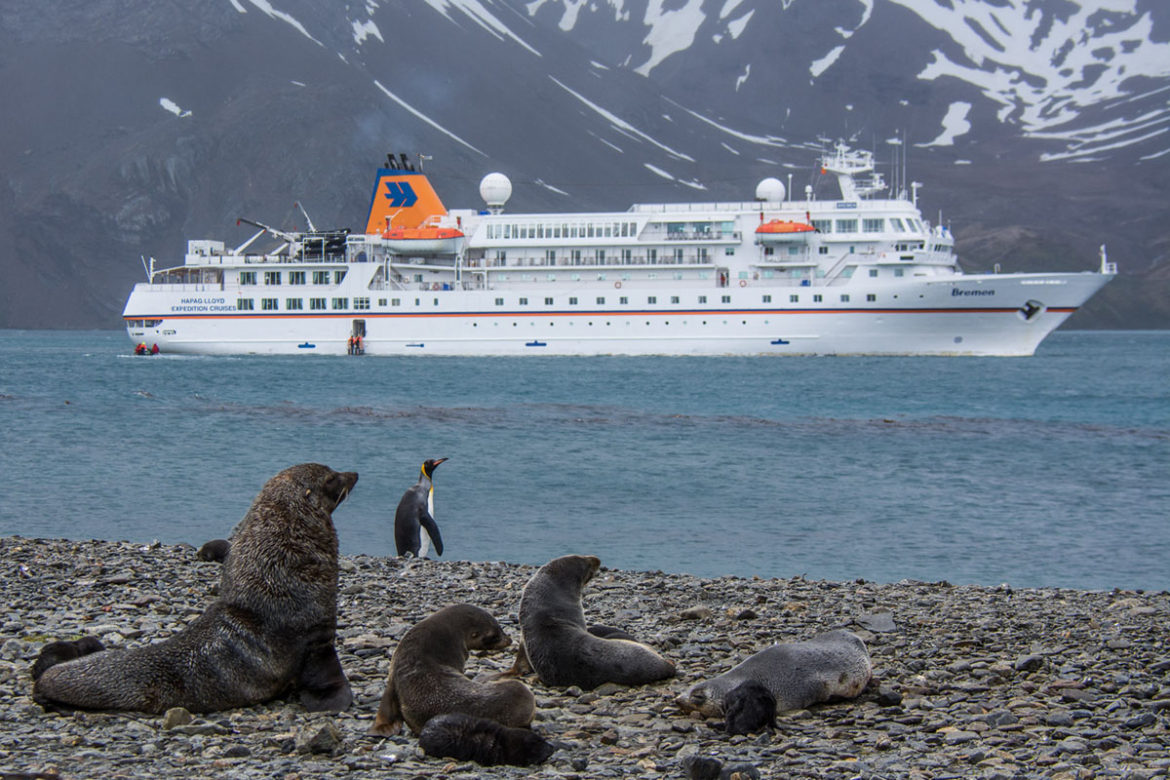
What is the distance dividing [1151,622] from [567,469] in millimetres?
13755

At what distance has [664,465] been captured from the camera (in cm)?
2111

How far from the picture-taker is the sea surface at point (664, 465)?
13922 mm

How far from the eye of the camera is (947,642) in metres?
6.84

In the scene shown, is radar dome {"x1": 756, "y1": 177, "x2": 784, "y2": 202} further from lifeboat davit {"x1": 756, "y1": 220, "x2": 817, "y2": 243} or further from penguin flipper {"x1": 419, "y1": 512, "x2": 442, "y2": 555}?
penguin flipper {"x1": 419, "y1": 512, "x2": 442, "y2": 555}

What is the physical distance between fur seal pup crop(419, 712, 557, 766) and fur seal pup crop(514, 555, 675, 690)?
110 cm

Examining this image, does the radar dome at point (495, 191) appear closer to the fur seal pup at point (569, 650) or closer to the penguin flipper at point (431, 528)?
the penguin flipper at point (431, 528)

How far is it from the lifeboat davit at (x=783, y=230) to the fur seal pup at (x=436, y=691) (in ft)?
157

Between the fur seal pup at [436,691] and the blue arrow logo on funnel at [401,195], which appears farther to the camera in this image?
the blue arrow logo on funnel at [401,195]

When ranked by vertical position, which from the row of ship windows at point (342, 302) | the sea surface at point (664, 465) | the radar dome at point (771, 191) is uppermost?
the radar dome at point (771, 191)

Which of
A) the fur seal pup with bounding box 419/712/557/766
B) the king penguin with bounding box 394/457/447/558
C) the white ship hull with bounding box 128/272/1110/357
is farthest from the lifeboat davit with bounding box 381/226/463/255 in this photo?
the fur seal pup with bounding box 419/712/557/766

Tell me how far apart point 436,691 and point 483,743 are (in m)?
0.36

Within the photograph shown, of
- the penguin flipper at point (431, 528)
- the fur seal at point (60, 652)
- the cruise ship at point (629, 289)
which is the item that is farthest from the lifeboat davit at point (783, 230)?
the fur seal at point (60, 652)

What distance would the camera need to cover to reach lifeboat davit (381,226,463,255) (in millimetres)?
55844

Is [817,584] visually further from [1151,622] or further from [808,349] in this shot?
[808,349]
